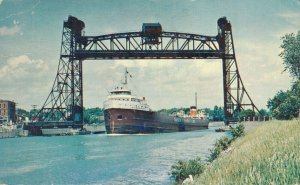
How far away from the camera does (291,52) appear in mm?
43156

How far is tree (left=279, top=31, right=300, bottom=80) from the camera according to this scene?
1679 inches

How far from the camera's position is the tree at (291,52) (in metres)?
42.7

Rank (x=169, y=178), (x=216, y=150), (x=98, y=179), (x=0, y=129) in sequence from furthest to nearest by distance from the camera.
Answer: (x=0, y=129)
(x=216, y=150)
(x=98, y=179)
(x=169, y=178)

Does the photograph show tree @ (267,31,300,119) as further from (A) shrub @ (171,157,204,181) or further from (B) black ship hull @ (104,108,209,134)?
(B) black ship hull @ (104,108,209,134)

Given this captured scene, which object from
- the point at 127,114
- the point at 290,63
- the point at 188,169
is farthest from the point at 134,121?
the point at 188,169

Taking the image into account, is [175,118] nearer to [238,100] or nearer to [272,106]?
[238,100]

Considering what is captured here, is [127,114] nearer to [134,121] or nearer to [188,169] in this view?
[134,121]

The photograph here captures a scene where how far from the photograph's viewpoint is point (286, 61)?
44219 mm

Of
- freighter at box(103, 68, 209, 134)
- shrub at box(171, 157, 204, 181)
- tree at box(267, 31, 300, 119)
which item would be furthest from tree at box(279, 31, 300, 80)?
freighter at box(103, 68, 209, 134)

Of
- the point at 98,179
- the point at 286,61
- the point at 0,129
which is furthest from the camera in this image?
the point at 0,129

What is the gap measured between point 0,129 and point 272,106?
225ft

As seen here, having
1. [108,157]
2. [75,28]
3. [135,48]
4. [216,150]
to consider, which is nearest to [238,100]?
[135,48]

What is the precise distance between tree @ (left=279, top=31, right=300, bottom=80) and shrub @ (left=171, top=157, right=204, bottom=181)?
2675cm

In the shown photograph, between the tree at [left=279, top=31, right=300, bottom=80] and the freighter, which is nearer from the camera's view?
the tree at [left=279, top=31, right=300, bottom=80]
